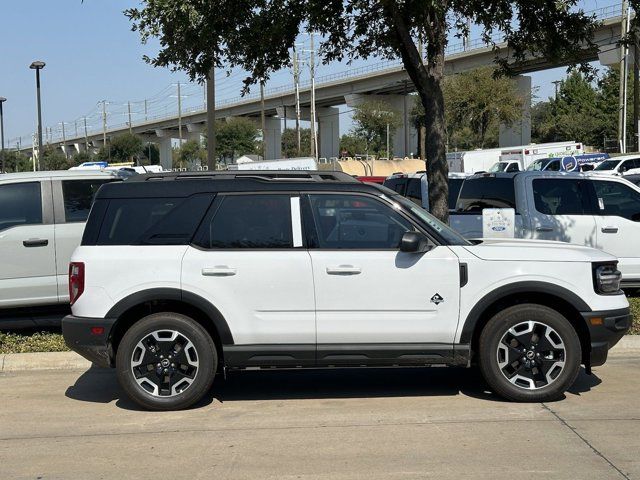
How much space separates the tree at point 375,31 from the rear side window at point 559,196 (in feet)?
5.09

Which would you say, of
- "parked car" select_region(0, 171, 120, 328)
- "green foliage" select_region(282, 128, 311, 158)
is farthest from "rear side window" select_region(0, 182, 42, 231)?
"green foliage" select_region(282, 128, 311, 158)

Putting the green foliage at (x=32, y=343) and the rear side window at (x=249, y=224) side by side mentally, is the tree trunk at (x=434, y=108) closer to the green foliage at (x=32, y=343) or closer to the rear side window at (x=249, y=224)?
the rear side window at (x=249, y=224)

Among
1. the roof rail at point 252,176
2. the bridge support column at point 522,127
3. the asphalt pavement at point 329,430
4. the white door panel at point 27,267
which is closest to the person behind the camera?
the asphalt pavement at point 329,430

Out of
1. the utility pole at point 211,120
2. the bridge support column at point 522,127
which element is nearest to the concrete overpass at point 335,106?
the bridge support column at point 522,127

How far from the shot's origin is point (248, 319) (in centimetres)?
636

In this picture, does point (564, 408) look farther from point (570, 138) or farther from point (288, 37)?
point (570, 138)

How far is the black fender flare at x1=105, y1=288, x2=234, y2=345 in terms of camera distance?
20.8ft

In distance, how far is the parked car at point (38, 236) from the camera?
8945 millimetres

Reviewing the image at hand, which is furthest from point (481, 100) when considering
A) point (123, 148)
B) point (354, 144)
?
point (354, 144)

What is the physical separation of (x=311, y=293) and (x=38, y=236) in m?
4.19

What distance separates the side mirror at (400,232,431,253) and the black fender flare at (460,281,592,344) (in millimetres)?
640

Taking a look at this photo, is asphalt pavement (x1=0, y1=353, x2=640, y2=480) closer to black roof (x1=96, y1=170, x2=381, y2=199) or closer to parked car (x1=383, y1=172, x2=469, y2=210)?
black roof (x1=96, y1=170, x2=381, y2=199)

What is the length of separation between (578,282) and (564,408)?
1043 millimetres

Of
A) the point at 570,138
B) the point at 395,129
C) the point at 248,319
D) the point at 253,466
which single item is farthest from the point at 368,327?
the point at 395,129
